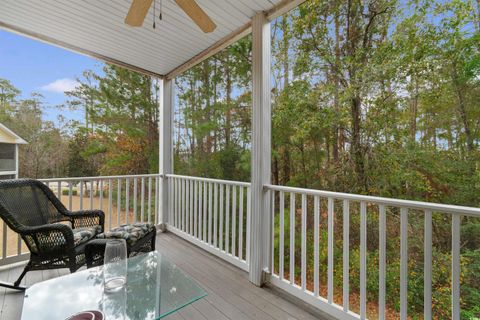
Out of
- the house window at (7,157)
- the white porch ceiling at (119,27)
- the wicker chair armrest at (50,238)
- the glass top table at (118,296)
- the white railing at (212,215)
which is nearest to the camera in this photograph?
the glass top table at (118,296)

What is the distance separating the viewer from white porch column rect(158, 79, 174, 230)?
3.98 m

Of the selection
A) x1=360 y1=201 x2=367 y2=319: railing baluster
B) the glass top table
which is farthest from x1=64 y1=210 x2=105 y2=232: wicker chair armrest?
x1=360 y1=201 x2=367 y2=319: railing baluster

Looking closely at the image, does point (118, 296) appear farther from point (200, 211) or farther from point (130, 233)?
point (200, 211)

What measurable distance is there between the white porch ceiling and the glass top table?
2326 millimetres

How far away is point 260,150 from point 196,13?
125cm

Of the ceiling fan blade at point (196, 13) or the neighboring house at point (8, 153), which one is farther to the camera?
the neighboring house at point (8, 153)

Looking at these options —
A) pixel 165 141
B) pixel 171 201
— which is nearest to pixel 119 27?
pixel 165 141

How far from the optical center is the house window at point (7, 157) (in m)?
3.24

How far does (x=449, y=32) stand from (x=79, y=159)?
6.05 metres

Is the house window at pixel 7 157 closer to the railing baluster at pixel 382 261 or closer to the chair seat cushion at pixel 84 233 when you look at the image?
the chair seat cushion at pixel 84 233

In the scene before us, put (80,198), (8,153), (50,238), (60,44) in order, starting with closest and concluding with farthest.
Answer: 1. (50,238)
2. (60,44)
3. (80,198)
4. (8,153)

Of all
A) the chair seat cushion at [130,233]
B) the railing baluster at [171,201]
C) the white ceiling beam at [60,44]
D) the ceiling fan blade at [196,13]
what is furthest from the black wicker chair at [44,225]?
the ceiling fan blade at [196,13]

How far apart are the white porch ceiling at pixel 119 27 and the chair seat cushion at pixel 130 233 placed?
7.02 feet

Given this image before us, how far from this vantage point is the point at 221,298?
2084mm
